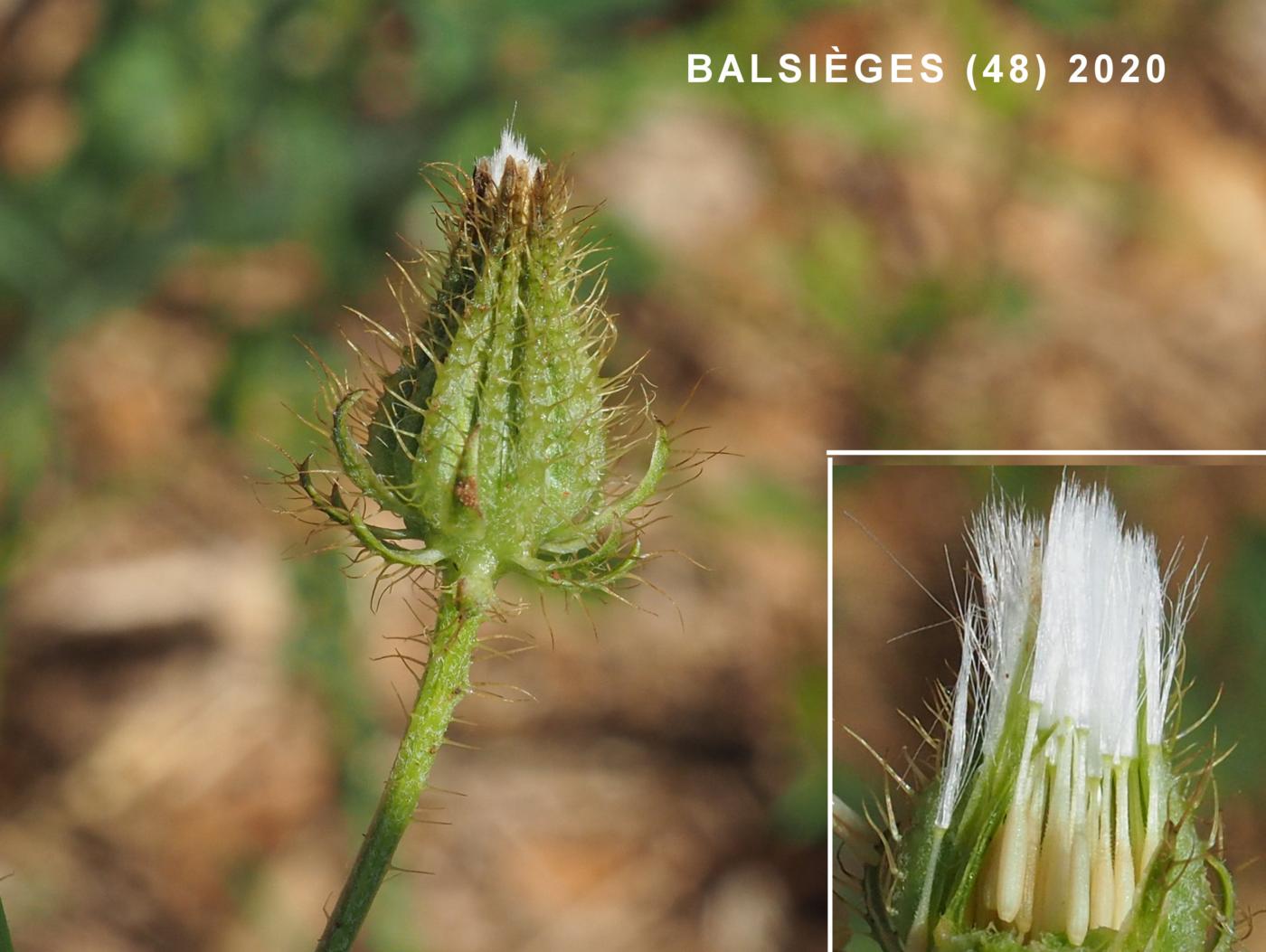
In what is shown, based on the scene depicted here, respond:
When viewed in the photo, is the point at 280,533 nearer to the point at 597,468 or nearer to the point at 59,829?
the point at 59,829

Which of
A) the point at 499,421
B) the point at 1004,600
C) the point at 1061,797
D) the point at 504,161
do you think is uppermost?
the point at 504,161

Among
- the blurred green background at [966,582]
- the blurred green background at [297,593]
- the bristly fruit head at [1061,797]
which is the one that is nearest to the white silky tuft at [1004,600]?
the bristly fruit head at [1061,797]

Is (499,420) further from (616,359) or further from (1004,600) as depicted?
(616,359)

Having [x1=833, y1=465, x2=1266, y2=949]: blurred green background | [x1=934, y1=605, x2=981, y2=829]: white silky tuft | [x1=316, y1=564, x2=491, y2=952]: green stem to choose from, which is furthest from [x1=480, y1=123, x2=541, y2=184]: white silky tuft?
[x1=833, y1=465, x2=1266, y2=949]: blurred green background

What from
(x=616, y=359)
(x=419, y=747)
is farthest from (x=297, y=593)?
(x=419, y=747)

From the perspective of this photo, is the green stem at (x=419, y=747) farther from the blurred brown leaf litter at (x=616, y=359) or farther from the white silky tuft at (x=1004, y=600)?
the blurred brown leaf litter at (x=616, y=359)

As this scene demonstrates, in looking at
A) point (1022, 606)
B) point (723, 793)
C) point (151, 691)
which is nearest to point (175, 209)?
point (151, 691)
